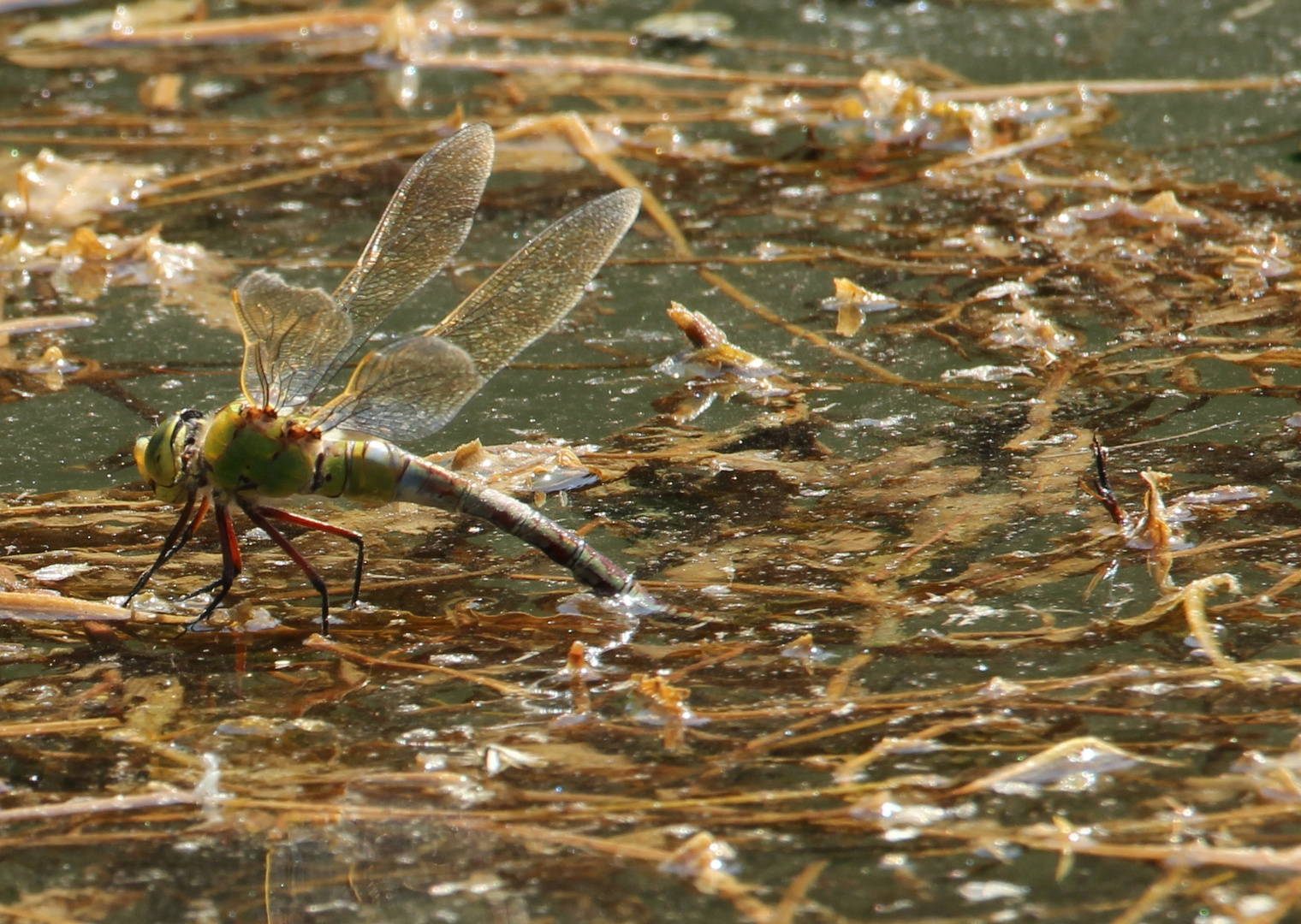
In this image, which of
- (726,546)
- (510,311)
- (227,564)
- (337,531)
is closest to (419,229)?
(510,311)

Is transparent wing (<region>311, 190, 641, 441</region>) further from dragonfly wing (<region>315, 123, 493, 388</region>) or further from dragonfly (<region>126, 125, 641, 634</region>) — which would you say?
dragonfly wing (<region>315, 123, 493, 388</region>)

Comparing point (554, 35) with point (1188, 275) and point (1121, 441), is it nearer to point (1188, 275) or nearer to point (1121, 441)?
point (1188, 275)

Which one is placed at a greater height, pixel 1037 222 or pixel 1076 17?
pixel 1076 17

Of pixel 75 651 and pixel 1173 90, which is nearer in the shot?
pixel 75 651

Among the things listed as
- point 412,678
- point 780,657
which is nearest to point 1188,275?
point 780,657

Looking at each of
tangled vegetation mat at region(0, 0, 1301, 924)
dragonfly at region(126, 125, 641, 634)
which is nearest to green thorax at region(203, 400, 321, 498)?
dragonfly at region(126, 125, 641, 634)

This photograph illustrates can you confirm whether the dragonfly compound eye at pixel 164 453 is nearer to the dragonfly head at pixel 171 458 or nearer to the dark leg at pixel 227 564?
the dragonfly head at pixel 171 458

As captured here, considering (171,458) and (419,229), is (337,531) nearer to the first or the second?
(171,458)
